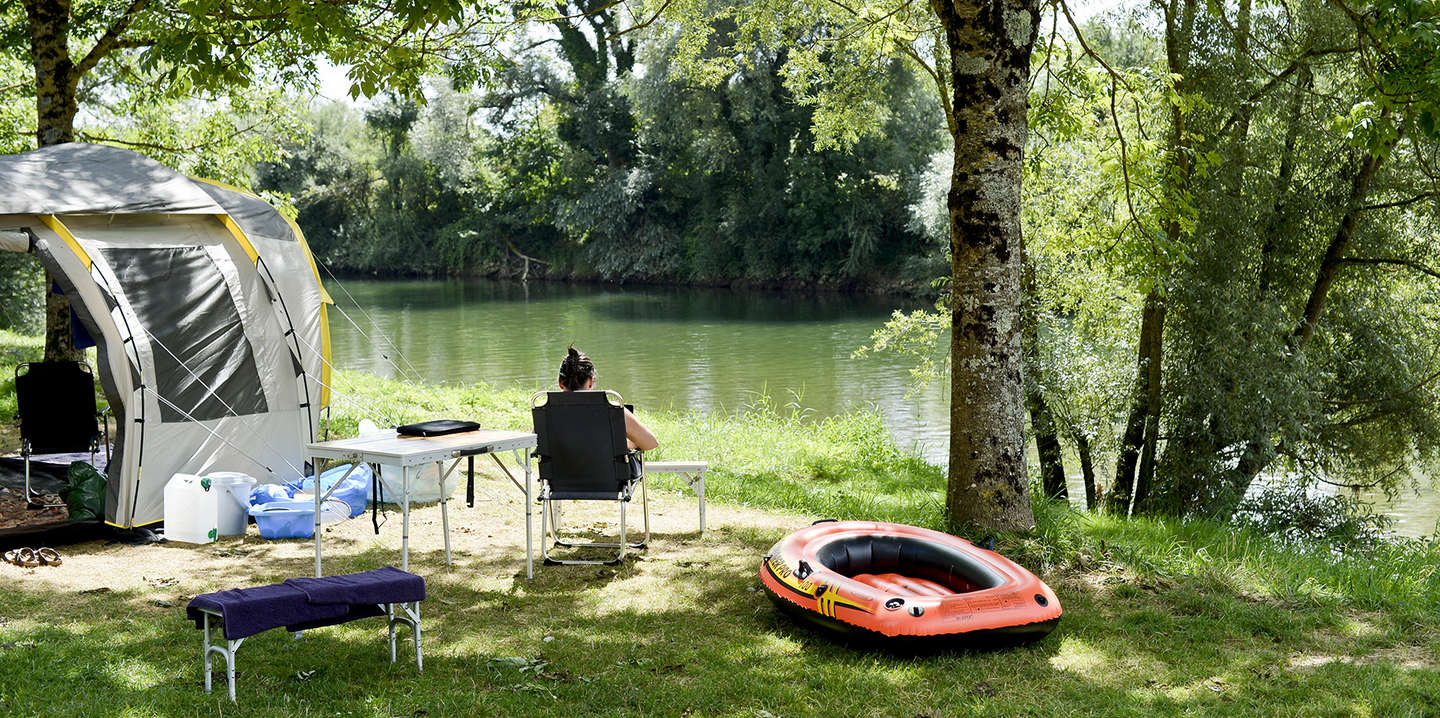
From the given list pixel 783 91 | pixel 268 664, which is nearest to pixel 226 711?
pixel 268 664

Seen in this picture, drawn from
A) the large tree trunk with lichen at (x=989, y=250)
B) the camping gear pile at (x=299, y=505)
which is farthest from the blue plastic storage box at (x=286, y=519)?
the large tree trunk with lichen at (x=989, y=250)

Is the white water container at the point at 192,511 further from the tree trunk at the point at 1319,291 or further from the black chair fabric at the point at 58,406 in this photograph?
the tree trunk at the point at 1319,291

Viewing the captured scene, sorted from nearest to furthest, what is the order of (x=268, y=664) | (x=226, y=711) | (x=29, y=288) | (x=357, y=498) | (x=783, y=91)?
(x=226, y=711), (x=268, y=664), (x=357, y=498), (x=29, y=288), (x=783, y=91)

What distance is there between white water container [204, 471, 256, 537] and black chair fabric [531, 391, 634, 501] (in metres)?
1.83

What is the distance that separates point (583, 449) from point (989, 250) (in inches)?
86.9

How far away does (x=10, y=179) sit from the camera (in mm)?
6398

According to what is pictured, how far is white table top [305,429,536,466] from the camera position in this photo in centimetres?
465

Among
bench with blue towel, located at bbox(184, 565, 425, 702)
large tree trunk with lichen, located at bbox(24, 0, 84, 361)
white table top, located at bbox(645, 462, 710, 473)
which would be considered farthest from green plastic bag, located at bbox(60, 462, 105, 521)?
large tree trunk with lichen, located at bbox(24, 0, 84, 361)

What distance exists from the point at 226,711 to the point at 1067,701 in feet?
8.81

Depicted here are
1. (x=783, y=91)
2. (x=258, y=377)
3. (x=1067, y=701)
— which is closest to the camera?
(x=1067, y=701)

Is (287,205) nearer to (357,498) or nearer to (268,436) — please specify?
(268,436)

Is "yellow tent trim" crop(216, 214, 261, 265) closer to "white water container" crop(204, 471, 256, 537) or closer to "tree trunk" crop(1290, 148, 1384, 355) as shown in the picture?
"white water container" crop(204, 471, 256, 537)

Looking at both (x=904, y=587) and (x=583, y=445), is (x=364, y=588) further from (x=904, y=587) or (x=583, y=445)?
(x=904, y=587)

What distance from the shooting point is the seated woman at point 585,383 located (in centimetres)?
577
